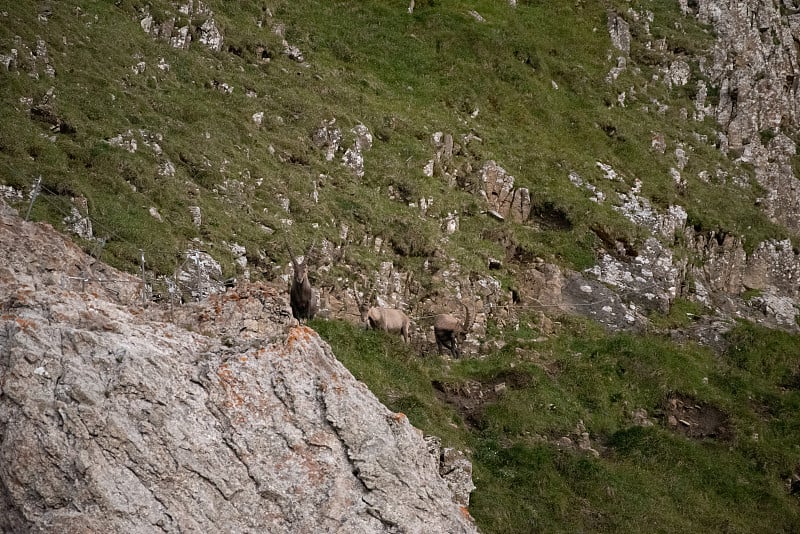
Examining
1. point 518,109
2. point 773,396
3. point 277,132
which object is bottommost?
point 773,396

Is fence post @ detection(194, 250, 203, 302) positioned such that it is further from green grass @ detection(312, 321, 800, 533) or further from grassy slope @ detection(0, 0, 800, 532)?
green grass @ detection(312, 321, 800, 533)

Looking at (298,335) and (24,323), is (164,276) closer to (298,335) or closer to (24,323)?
(298,335)

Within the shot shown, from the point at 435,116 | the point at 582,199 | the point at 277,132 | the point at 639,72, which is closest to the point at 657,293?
the point at 582,199

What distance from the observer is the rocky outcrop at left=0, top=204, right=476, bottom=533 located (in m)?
9.50

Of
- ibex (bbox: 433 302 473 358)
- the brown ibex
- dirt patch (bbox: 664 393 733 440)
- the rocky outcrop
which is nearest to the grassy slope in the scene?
dirt patch (bbox: 664 393 733 440)

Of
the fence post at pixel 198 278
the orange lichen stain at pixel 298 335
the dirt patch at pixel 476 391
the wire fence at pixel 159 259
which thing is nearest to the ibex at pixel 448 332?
the dirt patch at pixel 476 391

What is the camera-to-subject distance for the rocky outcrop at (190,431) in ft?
31.2

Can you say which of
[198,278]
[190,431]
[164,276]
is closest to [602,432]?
[198,278]

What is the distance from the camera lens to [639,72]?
1902 inches

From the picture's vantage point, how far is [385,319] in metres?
24.4

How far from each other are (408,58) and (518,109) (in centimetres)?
606

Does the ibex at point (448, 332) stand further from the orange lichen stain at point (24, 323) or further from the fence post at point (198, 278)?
the orange lichen stain at point (24, 323)

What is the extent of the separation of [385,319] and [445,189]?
9.86m

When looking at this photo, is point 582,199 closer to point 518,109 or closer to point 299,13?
point 518,109
